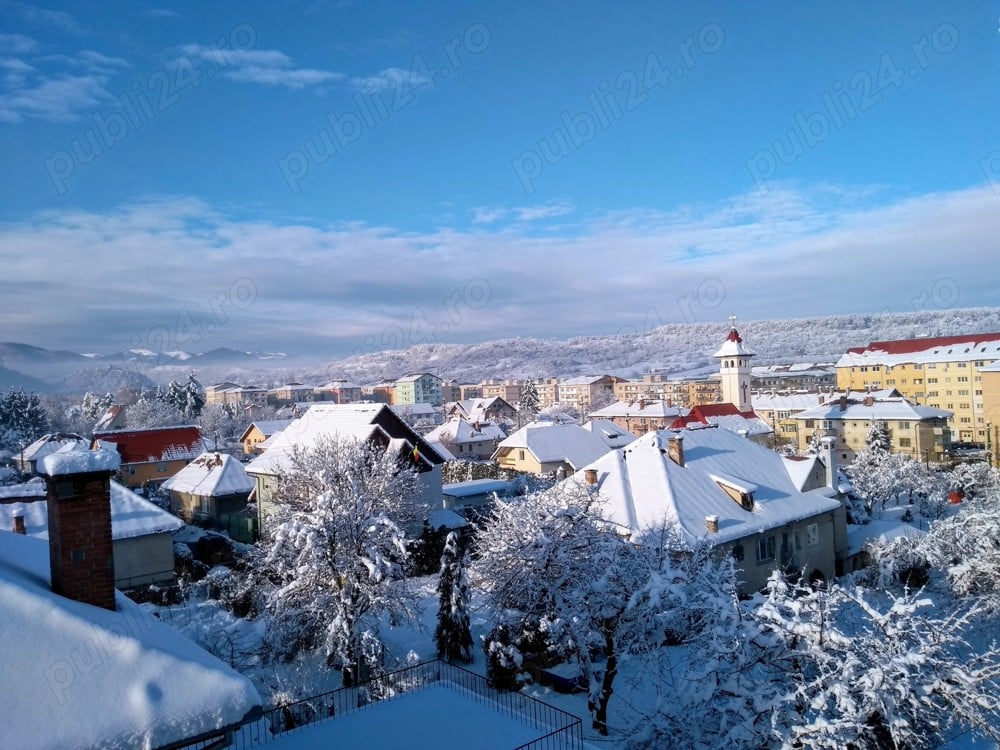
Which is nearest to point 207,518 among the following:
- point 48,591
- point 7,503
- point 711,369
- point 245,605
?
A: point 7,503

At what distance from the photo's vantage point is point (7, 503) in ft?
88.1

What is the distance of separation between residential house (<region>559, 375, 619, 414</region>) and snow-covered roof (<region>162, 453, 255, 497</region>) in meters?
105

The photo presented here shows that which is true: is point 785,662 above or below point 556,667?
above

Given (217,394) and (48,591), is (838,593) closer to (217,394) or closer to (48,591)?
(48,591)

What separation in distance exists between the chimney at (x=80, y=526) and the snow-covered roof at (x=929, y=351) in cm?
10038

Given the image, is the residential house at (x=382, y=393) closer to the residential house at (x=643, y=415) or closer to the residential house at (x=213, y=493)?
the residential house at (x=643, y=415)

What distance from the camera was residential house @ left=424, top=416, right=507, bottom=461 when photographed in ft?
243

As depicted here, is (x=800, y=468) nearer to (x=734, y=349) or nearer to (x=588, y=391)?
(x=734, y=349)

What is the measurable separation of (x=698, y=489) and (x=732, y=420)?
49.7 m

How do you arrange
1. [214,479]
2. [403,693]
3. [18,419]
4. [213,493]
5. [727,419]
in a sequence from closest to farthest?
[403,693] → [213,493] → [214,479] → [727,419] → [18,419]

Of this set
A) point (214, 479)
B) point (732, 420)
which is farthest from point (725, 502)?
point (732, 420)

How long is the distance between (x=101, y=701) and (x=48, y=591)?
2.42 meters

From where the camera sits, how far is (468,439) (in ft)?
245

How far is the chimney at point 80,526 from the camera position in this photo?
8594 millimetres
